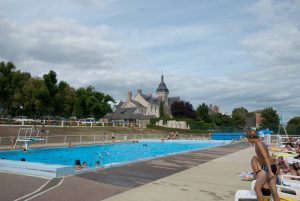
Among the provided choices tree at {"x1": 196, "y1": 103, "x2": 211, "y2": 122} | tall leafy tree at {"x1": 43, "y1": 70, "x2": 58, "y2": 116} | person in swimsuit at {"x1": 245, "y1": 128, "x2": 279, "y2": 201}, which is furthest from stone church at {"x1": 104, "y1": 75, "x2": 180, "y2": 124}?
person in swimsuit at {"x1": 245, "y1": 128, "x2": 279, "y2": 201}

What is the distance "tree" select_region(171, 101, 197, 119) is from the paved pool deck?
3089 inches

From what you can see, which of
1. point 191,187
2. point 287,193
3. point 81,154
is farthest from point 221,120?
point 287,193

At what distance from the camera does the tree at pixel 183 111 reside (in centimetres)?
8975

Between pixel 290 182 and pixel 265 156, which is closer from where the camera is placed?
pixel 265 156

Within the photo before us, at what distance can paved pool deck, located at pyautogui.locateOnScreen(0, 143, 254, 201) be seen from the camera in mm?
7258

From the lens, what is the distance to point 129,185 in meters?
8.59

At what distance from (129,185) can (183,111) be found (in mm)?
81765

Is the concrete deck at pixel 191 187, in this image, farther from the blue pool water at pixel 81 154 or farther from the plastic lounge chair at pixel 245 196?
the blue pool water at pixel 81 154

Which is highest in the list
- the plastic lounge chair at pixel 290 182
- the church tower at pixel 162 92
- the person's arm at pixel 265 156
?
the church tower at pixel 162 92

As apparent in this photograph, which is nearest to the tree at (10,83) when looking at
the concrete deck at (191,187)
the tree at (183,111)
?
the concrete deck at (191,187)

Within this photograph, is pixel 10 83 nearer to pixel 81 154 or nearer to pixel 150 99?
pixel 81 154

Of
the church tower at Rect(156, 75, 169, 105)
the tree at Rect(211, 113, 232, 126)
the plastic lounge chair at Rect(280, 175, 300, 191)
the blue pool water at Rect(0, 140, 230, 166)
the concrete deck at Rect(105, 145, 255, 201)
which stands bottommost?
the blue pool water at Rect(0, 140, 230, 166)

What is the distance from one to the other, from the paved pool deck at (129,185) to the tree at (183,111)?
78470 mm

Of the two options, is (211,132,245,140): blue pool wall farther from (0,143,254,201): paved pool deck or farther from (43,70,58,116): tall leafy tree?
(0,143,254,201): paved pool deck
